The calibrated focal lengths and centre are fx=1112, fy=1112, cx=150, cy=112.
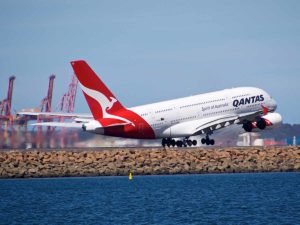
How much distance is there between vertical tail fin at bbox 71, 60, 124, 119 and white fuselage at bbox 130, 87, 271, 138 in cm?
245

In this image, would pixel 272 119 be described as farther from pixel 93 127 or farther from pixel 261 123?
pixel 93 127

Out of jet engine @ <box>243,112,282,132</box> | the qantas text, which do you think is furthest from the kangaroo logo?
jet engine @ <box>243,112,282,132</box>

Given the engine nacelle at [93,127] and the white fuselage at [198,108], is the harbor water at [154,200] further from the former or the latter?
the white fuselage at [198,108]

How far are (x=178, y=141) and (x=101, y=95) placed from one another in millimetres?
13264

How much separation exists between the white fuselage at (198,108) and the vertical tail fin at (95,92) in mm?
2452

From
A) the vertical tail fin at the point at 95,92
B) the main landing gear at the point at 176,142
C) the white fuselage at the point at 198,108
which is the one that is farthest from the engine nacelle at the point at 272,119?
the vertical tail fin at the point at 95,92

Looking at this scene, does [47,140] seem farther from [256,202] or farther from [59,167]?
[256,202]

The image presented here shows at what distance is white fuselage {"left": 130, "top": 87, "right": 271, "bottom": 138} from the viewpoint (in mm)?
111500

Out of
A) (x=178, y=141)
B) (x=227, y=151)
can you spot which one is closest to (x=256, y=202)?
(x=227, y=151)

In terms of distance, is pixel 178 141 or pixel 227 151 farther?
pixel 178 141

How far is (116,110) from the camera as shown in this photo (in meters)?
110

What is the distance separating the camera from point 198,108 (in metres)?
115

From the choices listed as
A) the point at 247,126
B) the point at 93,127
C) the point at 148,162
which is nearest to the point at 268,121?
the point at 247,126

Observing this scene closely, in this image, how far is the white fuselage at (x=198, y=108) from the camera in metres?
112
